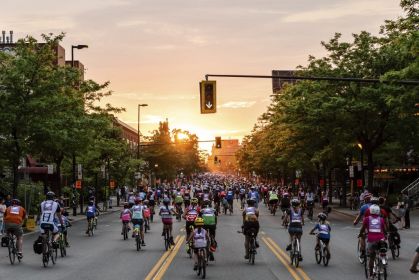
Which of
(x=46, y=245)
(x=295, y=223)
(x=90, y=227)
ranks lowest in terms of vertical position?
(x=90, y=227)

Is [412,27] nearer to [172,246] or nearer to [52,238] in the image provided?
[172,246]

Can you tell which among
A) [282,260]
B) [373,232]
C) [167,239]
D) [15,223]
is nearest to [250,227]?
[282,260]

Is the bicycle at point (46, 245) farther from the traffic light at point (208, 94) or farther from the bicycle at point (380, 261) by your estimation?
the bicycle at point (380, 261)

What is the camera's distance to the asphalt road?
15195 mm

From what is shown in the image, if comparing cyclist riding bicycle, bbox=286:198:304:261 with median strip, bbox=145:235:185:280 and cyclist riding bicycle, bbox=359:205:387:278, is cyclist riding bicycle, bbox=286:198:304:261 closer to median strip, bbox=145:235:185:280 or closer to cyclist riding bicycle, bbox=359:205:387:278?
cyclist riding bicycle, bbox=359:205:387:278

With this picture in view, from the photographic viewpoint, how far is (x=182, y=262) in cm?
1794

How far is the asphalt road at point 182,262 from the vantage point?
15.2 meters

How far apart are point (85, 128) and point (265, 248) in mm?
15954

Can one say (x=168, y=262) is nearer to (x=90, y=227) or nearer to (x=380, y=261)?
(x=380, y=261)

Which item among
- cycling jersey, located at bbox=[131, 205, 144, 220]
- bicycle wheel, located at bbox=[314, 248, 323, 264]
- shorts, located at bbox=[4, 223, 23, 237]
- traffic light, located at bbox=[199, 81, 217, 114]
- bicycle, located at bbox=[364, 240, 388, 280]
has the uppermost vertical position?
traffic light, located at bbox=[199, 81, 217, 114]

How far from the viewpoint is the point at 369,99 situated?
126 ft

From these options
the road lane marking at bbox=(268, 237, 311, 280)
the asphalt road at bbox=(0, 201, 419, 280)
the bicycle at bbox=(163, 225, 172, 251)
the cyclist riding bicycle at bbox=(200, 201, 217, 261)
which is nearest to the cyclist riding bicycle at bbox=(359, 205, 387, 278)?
the asphalt road at bbox=(0, 201, 419, 280)

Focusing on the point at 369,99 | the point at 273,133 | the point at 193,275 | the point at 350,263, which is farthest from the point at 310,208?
the point at 273,133

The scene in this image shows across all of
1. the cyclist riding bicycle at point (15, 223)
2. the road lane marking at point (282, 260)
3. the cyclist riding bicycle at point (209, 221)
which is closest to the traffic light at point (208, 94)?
the cyclist riding bicycle at point (209, 221)
